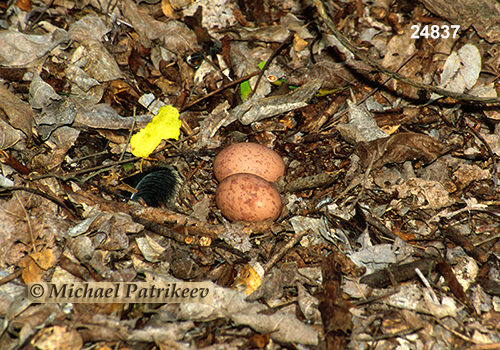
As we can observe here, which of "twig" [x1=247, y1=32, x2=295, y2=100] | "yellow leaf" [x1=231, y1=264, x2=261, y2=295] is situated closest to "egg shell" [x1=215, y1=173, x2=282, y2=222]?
"yellow leaf" [x1=231, y1=264, x2=261, y2=295]

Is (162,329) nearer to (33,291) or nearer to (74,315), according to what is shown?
(74,315)

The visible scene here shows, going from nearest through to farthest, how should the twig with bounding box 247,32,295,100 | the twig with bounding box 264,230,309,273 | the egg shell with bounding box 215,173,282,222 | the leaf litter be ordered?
the leaf litter < the twig with bounding box 264,230,309,273 < the egg shell with bounding box 215,173,282,222 < the twig with bounding box 247,32,295,100

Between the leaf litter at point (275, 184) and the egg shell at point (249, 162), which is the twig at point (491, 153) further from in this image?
the egg shell at point (249, 162)

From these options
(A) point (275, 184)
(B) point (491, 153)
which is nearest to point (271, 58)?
(A) point (275, 184)

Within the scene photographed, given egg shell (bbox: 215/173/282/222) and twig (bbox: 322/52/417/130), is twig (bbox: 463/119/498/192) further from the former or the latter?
egg shell (bbox: 215/173/282/222)

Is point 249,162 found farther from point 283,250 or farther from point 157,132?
point 157,132

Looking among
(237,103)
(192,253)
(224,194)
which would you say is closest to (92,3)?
(237,103)
